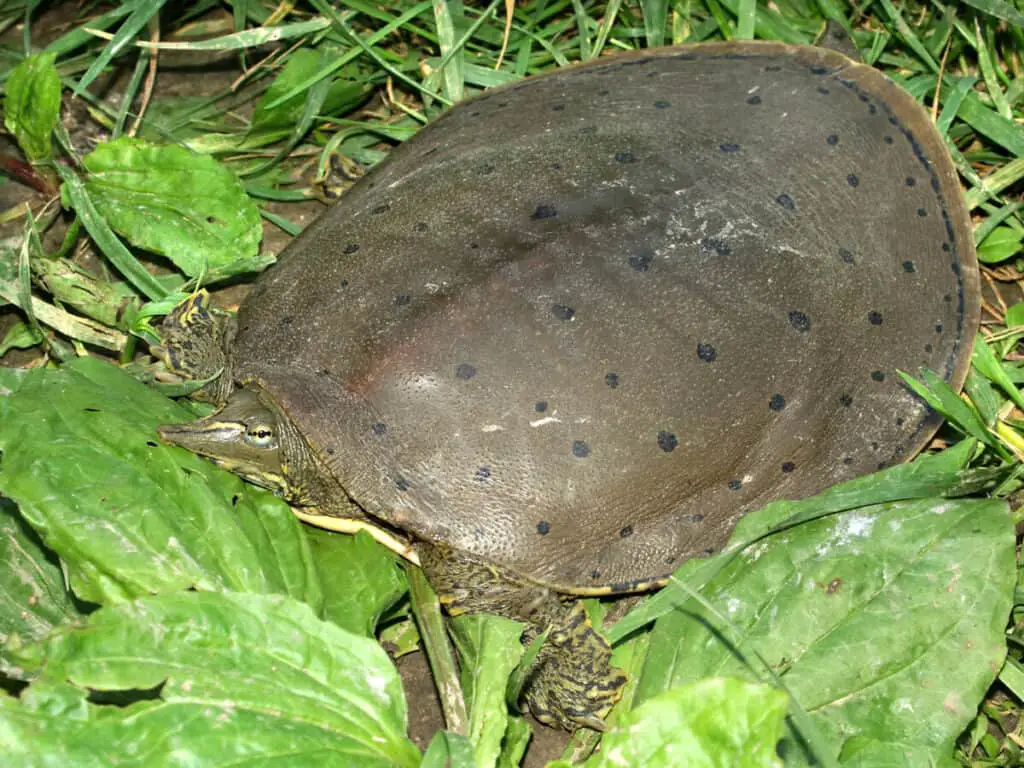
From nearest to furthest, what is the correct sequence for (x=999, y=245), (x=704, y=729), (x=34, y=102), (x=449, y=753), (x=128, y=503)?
1. (x=704, y=729)
2. (x=449, y=753)
3. (x=128, y=503)
4. (x=34, y=102)
5. (x=999, y=245)

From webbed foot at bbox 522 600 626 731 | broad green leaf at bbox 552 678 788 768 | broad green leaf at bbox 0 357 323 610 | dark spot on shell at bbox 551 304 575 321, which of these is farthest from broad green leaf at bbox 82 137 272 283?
broad green leaf at bbox 552 678 788 768

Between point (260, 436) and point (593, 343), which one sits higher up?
point (593, 343)

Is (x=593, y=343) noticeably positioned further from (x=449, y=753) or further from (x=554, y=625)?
(x=449, y=753)

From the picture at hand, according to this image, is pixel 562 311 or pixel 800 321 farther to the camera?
pixel 800 321

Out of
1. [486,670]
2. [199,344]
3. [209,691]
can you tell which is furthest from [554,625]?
[199,344]

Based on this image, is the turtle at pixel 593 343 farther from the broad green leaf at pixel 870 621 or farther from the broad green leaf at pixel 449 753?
the broad green leaf at pixel 449 753

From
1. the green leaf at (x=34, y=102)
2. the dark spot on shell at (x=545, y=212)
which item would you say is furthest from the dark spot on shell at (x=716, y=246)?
the green leaf at (x=34, y=102)

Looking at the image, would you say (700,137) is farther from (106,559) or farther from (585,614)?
(106,559)
